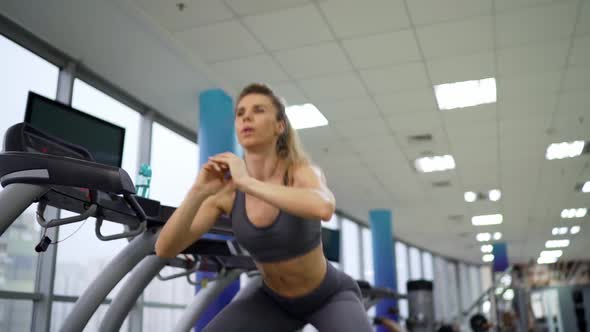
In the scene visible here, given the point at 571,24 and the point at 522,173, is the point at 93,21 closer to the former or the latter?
the point at 571,24

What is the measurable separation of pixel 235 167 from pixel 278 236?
0.21m

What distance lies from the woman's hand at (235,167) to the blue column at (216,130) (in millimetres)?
→ 3610

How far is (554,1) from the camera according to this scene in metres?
3.97

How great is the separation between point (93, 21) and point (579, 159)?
666 centimetres

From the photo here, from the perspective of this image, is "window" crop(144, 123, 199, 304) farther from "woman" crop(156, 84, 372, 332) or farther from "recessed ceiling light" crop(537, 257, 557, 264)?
"recessed ceiling light" crop(537, 257, 557, 264)

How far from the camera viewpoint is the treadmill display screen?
2.25 m

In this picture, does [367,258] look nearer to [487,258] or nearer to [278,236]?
[487,258]

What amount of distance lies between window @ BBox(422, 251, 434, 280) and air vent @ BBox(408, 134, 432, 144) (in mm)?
10002

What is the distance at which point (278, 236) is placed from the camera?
135cm

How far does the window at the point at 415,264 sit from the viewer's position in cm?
1515

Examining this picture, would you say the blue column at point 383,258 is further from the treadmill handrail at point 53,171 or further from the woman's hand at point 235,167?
the woman's hand at point 235,167

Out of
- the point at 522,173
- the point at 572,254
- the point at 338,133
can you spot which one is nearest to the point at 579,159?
the point at 522,173

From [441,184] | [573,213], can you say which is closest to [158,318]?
[441,184]

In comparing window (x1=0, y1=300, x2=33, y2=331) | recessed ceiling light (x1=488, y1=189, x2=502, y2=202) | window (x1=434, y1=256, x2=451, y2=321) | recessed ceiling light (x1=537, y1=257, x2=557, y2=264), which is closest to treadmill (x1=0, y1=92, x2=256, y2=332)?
window (x1=0, y1=300, x2=33, y2=331)
